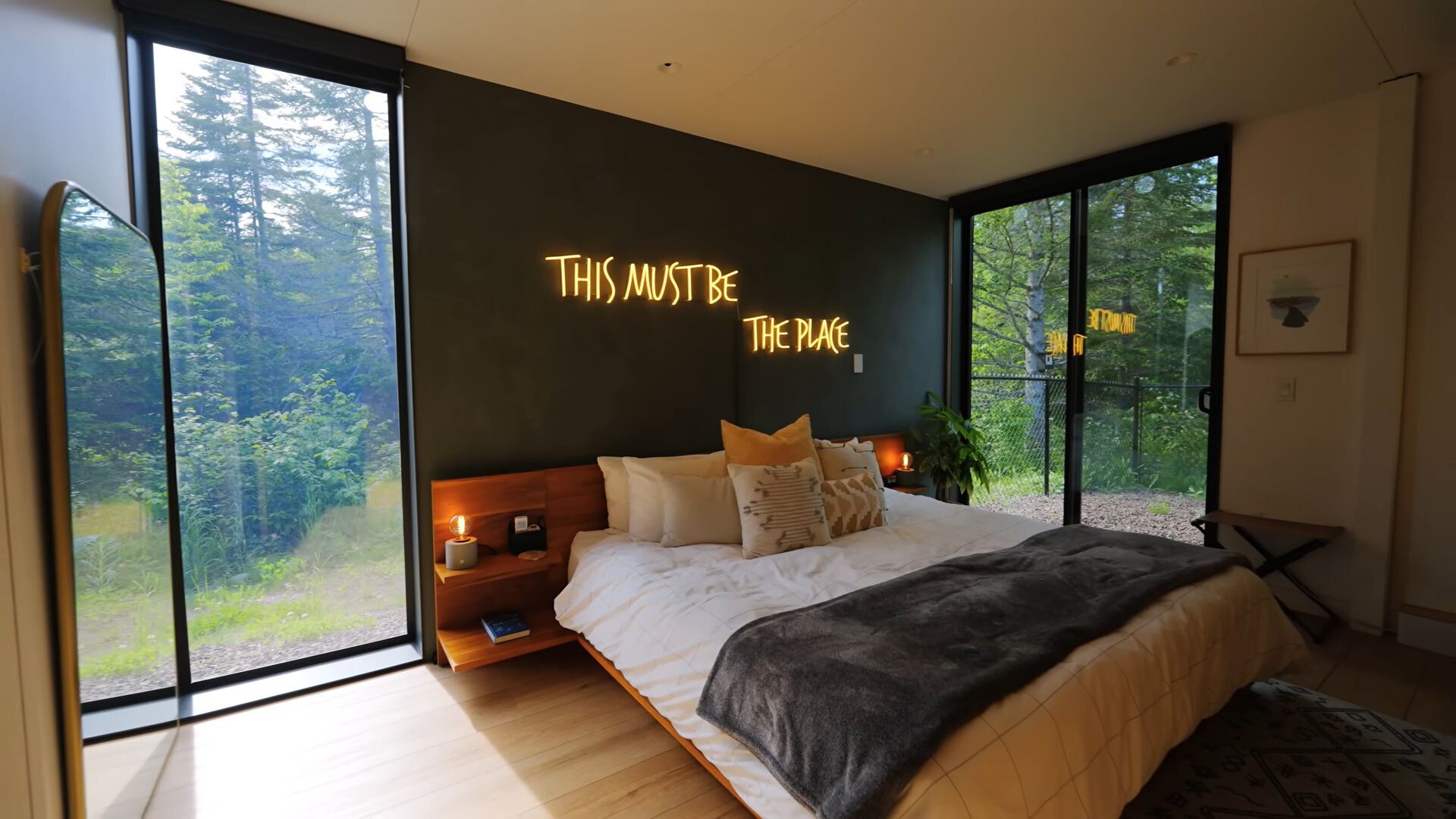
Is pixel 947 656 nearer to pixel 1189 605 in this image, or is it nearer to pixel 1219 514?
pixel 1189 605

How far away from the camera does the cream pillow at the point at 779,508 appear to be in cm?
264

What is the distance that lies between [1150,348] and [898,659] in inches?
127

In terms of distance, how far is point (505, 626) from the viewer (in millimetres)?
2670

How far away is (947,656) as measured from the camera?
5.21 feet

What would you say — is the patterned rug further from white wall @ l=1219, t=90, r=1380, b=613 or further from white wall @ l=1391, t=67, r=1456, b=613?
white wall @ l=1219, t=90, r=1380, b=613

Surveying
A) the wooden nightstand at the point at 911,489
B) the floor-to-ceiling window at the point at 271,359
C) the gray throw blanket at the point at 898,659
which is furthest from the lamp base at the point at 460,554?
the wooden nightstand at the point at 911,489

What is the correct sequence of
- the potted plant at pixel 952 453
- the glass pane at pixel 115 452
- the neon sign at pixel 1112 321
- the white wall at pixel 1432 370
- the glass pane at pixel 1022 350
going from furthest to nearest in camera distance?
the potted plant at pixel 952 453, the glass pane at pixel 1022 350, the neon sign at pixel 1112 321, the white wall at pixel 1432 370, the glass pane at pixel 115 452

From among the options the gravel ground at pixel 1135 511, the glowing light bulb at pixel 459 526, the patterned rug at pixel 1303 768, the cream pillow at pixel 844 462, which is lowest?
the patterned rug at pixel 1303 768

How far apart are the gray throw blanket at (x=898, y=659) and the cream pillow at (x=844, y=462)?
0.99 meters

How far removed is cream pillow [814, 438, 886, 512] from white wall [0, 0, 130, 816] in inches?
108

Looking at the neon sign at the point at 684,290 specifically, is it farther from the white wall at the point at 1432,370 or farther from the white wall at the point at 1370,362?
the white wall at the point at 1432,370

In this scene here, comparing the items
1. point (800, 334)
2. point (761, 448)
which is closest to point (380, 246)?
point (761, 448)

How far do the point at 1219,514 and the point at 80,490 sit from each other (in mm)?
4688

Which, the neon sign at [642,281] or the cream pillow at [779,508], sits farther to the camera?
the neon sign at [642,281]
